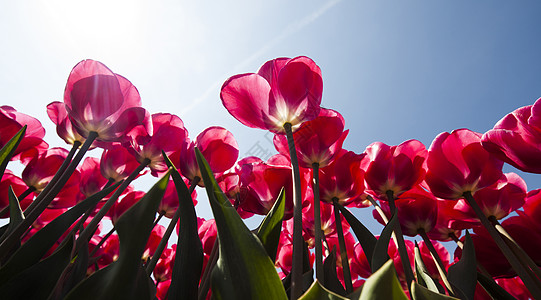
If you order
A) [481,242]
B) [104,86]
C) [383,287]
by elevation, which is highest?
[104,86]

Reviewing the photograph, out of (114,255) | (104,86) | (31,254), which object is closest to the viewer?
(31,254)

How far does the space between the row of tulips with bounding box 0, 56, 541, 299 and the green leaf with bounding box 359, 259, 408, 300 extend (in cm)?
6

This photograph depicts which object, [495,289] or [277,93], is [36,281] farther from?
[495,289]

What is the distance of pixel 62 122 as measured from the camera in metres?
0.49

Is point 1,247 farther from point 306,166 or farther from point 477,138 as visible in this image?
point 477,138

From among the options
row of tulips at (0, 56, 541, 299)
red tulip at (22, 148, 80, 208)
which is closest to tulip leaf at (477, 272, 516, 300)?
row of tulips at (0, 56, 541, 299)

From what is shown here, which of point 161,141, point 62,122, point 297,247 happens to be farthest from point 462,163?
point 62,122

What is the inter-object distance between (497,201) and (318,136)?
0.33m

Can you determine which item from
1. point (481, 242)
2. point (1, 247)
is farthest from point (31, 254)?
point (481, 242)

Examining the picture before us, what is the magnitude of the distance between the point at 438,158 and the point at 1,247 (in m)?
0.55

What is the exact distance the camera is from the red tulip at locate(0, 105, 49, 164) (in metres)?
0.46

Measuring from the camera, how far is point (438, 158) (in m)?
0.50

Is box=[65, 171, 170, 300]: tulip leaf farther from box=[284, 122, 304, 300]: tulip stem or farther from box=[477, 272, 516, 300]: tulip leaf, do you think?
box=[477, 272, 516, 300]: tulip leaf

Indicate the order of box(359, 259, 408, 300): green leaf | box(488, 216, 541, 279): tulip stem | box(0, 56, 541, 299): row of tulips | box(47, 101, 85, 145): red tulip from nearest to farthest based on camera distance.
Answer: box(359, 259, 408, 300): green leaf
box(0, 56, 541, 299): row of tulips
box(488, 216, 541, 279): tulip stem
box(47, 101, 85, 145): red tulip
